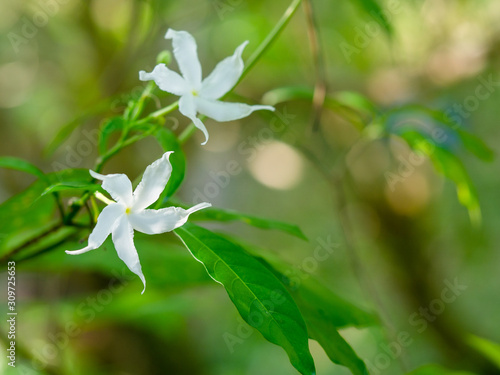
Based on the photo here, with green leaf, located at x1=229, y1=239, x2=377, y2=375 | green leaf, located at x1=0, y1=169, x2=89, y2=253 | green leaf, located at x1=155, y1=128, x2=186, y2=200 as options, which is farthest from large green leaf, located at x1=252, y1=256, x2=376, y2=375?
green leaf, located at x1=0, y1=169, x2=89, y2=253

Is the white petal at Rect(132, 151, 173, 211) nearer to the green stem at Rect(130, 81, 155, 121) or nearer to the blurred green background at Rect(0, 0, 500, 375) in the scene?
the green stem at Rect(130, 81, 155, 121)

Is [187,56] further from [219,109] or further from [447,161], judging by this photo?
[447,161]

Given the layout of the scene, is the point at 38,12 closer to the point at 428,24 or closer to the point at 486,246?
the point at 428,24

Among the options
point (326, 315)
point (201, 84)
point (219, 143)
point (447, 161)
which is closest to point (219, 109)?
point (201, 84)


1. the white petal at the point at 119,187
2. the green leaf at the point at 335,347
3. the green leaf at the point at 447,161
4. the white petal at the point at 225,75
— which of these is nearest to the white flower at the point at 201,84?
the white petal at the point at 225,75

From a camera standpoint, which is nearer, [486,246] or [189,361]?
[189,361]

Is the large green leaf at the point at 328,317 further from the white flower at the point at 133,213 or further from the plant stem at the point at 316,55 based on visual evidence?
the plant stem at the point at 316,55

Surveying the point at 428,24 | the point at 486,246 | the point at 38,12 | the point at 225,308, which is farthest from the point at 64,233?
the point at 486,246
